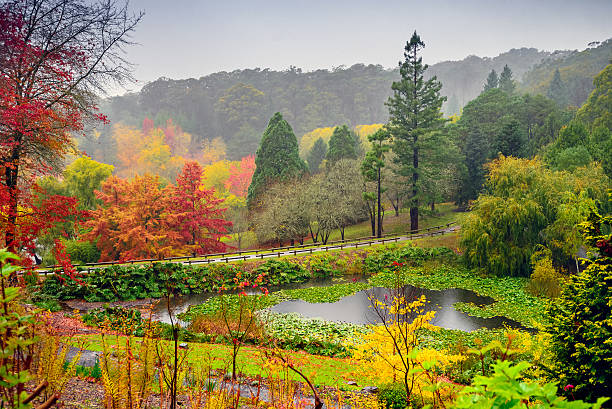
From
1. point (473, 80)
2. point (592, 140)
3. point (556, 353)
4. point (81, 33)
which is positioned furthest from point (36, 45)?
point (473, 80)

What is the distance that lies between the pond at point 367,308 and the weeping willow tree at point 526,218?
432 centimetres

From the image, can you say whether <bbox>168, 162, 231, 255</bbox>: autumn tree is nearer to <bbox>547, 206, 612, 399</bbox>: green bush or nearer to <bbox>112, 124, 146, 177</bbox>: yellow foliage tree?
<bbox>547, 206, 612, 399</bbox>: green bush

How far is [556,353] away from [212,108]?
92518mm

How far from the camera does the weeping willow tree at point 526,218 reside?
2123 centimetres

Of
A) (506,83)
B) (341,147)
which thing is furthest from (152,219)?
(506,83)

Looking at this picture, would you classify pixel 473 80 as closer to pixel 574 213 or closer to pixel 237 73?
pixel 237 73

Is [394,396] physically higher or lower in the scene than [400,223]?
higher

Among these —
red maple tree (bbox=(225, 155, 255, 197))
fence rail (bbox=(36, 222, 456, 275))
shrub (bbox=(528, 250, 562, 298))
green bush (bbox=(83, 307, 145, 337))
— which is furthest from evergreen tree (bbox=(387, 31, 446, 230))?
green bush (bbox=(83, 307, 145, 337))

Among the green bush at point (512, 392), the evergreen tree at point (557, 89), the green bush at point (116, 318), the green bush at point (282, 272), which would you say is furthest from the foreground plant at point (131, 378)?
the evergreen tree at point (557, 89)

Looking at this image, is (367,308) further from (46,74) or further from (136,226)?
(136,226)

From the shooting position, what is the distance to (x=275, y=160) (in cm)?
3838

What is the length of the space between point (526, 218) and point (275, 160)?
2413cm

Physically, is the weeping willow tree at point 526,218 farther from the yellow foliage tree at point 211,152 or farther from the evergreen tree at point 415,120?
the yellow foliage tree at point 211,152

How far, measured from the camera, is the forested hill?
82938 mm
